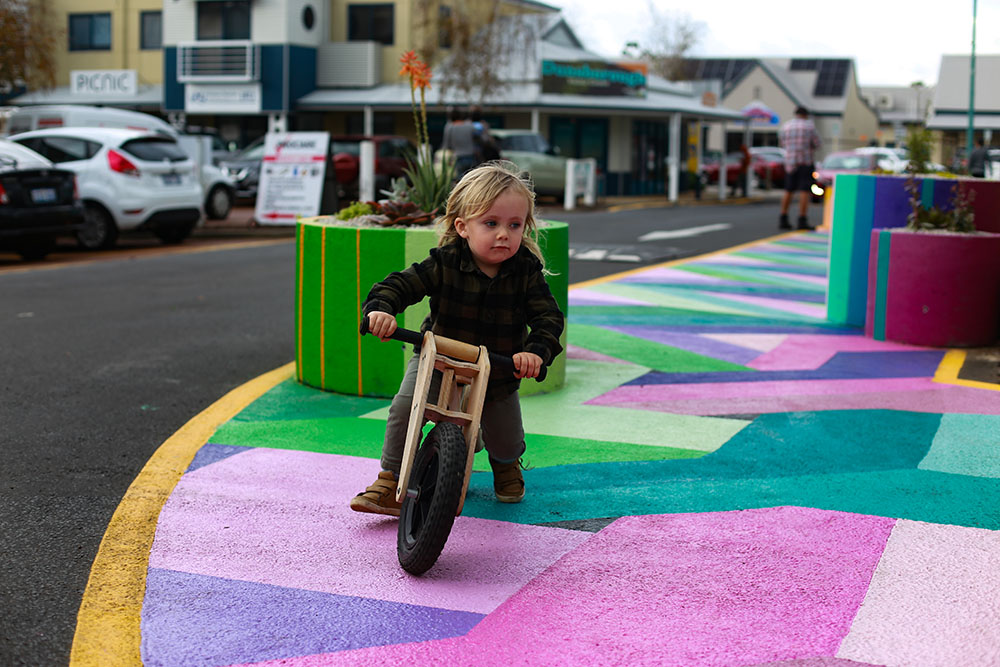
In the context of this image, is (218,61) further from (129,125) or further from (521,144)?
(129,125)

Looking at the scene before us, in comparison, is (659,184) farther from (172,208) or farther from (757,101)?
(757,101)

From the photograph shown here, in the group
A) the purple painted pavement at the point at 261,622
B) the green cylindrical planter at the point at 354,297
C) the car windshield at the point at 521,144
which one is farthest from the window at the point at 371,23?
the purple painted pavement at the point at 261,622

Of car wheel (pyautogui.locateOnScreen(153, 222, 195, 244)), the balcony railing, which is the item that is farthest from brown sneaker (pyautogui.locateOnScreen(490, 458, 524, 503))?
the balcony railing

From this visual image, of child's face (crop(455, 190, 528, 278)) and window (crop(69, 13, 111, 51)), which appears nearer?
child's face (crop(455, 190, 528, 278))

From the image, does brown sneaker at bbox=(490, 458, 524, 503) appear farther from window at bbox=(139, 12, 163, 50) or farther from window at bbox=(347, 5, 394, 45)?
window at bbox=(139, 12, 163, 50)

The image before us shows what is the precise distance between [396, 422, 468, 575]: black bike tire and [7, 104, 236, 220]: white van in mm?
15189

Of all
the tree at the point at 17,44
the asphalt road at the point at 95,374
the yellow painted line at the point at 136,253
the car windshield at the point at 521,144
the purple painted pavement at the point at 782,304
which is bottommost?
the yellow painted line at the point at 136,253

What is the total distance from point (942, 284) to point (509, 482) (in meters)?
4.40

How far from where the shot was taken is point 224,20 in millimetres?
35312

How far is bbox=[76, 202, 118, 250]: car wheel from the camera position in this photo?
15.1 meters

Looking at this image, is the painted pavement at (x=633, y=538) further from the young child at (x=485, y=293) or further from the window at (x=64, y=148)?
the window at (x=64, y=148)

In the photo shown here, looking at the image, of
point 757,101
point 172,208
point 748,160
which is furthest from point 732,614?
point 757,101

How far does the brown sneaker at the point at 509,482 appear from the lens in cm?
429

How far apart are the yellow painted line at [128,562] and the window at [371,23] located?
31.1m
